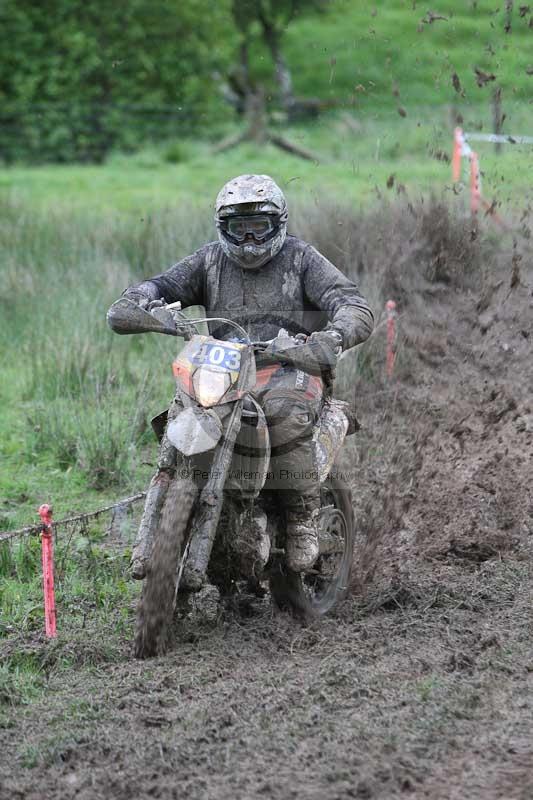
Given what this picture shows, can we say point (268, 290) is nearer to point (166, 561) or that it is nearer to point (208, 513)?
point (208, 513)

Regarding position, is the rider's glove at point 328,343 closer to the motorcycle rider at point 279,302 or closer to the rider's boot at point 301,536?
the motorcycle rider at point 279,302

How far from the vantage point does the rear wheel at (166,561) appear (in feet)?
16.1

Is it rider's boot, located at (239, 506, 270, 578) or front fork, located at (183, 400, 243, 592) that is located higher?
front fork, located at (183, 400, 243, 592)

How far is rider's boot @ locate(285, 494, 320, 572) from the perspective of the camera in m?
5.69

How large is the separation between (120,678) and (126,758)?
0.75m

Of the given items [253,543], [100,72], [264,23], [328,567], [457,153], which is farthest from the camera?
[264,23]

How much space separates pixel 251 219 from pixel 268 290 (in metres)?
0.36

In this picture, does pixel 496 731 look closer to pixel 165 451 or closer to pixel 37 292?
pixel 165 451

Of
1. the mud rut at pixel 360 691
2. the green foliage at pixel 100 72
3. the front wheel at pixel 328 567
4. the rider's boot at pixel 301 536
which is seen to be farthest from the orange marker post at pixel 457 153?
Answer: the green foliage at pixel 100 72

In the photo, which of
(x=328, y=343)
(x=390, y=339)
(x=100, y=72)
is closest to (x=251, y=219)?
(x=328, y=343)

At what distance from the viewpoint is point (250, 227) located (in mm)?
5699

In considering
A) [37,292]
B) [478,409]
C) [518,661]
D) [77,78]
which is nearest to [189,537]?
[518,661]

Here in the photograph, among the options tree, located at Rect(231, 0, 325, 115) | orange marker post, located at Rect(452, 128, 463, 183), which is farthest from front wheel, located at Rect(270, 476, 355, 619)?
tree, located at Rect(231, 0, 325, 115)

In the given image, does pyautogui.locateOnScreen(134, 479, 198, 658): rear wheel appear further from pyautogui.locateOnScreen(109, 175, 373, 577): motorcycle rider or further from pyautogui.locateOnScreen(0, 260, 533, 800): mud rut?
pyautogui.locateOnScreen(109, 175, 373, 577): motorcycle rider
